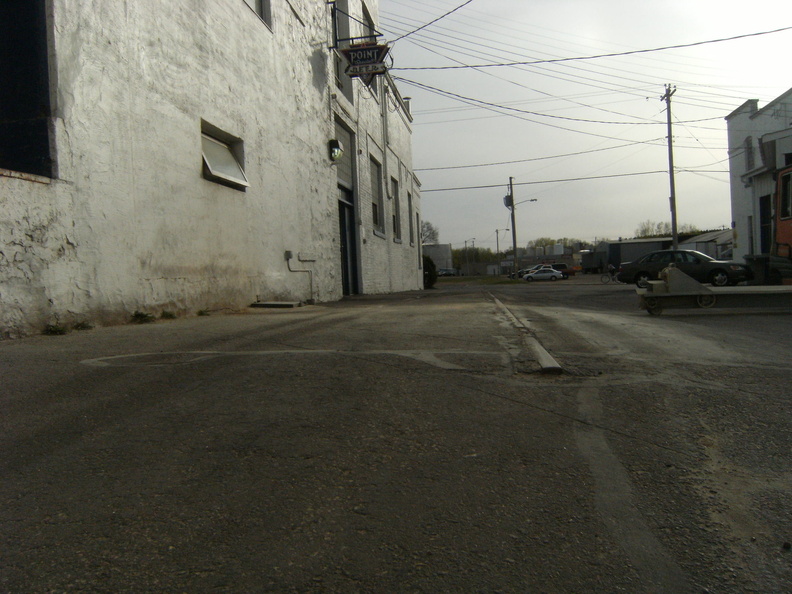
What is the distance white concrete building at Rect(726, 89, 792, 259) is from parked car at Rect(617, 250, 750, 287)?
10.1 ft

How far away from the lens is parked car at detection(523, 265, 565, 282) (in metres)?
54.7

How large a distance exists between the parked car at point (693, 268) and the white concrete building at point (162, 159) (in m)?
12.1

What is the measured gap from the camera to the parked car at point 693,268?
2005cm

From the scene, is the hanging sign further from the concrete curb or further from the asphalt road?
the asphalt road

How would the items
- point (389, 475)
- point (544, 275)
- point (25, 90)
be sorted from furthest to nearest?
point (544, 275) < point (25, 90) < point (389, 475)

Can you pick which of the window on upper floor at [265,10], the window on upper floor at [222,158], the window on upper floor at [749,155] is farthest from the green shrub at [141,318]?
the window on upper floor at [749,155]

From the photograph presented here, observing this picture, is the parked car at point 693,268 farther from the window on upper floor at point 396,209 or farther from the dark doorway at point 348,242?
the window on upper floor at point 396,209

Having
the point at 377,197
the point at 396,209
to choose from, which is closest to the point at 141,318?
the point at 377,197

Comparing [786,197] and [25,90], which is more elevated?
[25,90]

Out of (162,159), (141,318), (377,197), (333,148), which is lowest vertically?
(141,318)

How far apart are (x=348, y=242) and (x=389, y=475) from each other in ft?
53.5

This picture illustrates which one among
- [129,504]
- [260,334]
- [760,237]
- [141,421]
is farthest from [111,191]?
[760,237]

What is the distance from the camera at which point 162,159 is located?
25.3ft

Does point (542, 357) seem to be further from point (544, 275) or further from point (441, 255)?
point (441, 255)
